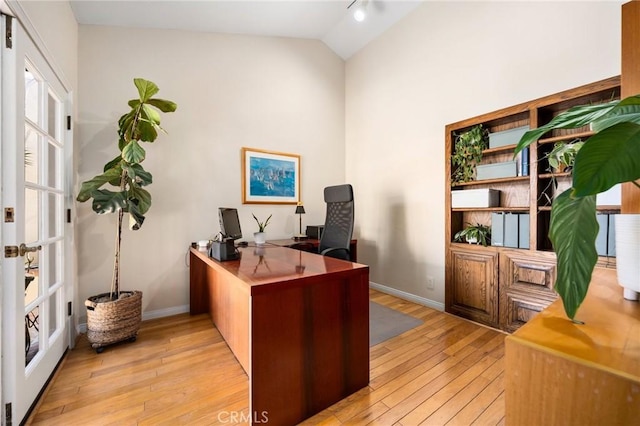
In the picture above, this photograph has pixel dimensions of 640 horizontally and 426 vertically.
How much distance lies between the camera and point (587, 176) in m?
0.52

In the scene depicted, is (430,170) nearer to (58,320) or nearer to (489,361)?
(489,361)

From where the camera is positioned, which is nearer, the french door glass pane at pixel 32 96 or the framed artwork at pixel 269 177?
the french door glass pane at pixel 32 96

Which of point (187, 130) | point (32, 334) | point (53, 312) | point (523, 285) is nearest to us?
point (32, 334)

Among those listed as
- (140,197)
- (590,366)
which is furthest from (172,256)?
(590,366)

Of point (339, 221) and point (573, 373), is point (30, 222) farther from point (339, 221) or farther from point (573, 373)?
point (573, 373)

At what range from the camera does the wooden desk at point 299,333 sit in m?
1.35

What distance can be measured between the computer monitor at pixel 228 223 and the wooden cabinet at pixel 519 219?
7.12 feet

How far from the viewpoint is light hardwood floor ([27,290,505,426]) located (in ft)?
4.92

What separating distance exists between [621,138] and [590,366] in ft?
1.47

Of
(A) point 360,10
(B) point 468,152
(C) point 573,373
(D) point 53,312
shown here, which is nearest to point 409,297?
(B) point 468,152

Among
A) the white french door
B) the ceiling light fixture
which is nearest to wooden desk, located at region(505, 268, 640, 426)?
the white french door

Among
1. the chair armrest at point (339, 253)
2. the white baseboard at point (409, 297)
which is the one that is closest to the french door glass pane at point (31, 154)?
the chair armrest at point (339, 253)

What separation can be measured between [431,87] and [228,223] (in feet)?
8.79

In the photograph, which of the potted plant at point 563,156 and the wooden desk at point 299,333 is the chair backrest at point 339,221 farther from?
the potted plant at point 563,156
